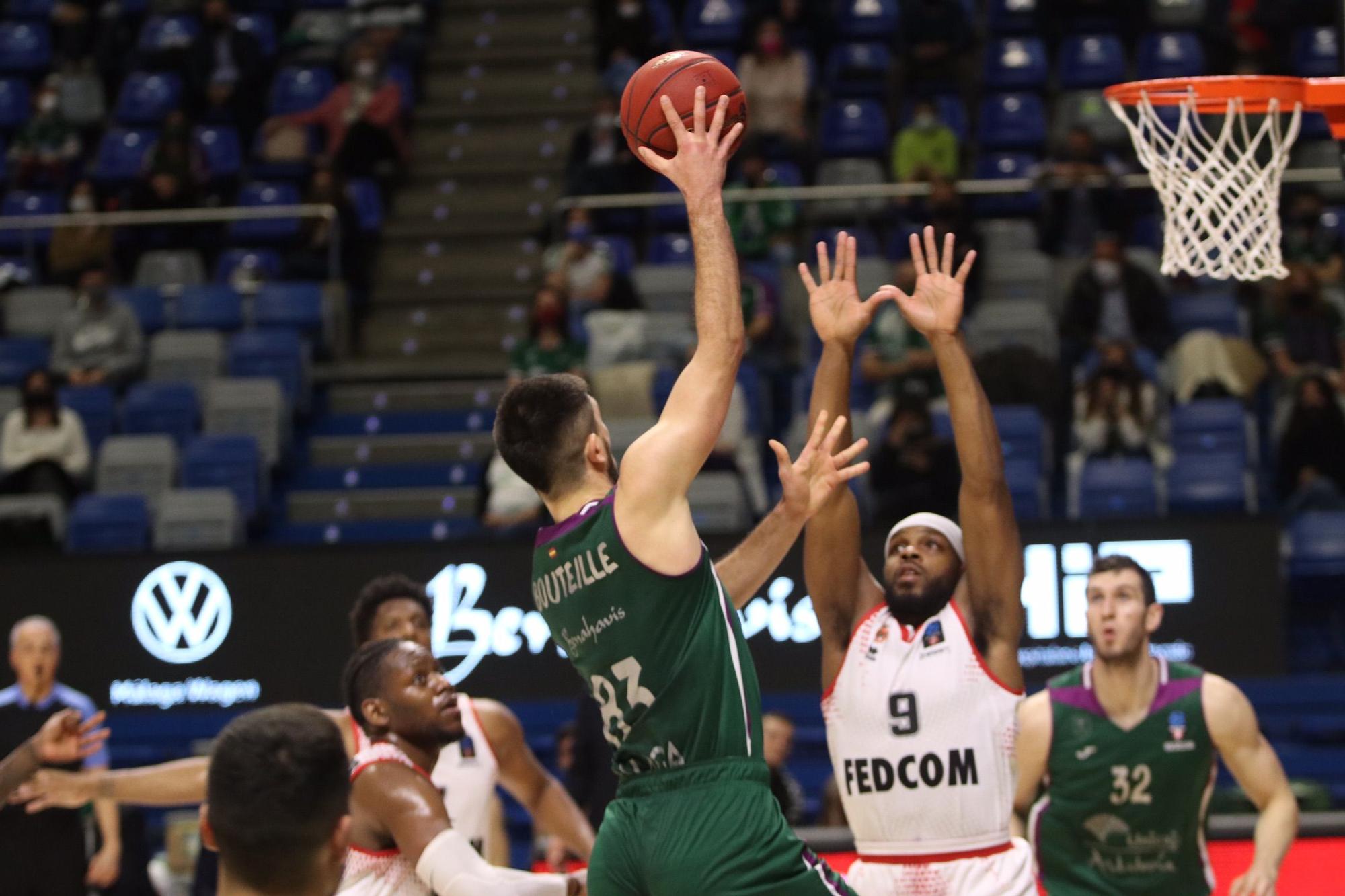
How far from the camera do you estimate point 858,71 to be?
46.3ft

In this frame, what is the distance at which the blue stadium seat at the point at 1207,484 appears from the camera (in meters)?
10.3

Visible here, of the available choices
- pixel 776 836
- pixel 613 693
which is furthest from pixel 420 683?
pixel 776 836

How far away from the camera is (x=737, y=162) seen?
44.0ft

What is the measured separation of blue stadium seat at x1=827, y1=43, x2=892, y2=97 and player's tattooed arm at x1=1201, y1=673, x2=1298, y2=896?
8.49 m

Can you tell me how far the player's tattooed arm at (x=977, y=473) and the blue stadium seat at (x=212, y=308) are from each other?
29.2 ft

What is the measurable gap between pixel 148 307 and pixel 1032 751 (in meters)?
8.81

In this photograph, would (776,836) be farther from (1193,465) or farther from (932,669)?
(1193,465)

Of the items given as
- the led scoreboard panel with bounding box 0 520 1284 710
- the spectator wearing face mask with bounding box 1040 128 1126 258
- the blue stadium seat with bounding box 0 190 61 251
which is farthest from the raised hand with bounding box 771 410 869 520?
the blue stadium seat with bounding box 0 190 61 251

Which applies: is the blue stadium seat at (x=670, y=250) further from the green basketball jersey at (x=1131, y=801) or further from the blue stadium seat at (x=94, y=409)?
the green basketball jersey at (x=1131, y=801)

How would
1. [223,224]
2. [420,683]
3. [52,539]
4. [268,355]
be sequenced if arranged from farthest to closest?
[223,224], [268,355], [52,539], [420,683]

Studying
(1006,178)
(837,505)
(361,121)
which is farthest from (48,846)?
(1006,178)

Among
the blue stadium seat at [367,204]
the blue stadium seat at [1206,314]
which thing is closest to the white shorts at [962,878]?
the blue stadium seat at [1206,314]

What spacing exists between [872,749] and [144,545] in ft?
23.7

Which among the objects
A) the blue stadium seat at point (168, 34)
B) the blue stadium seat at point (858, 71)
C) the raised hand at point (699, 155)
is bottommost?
the raised hand at point (699, 155)
